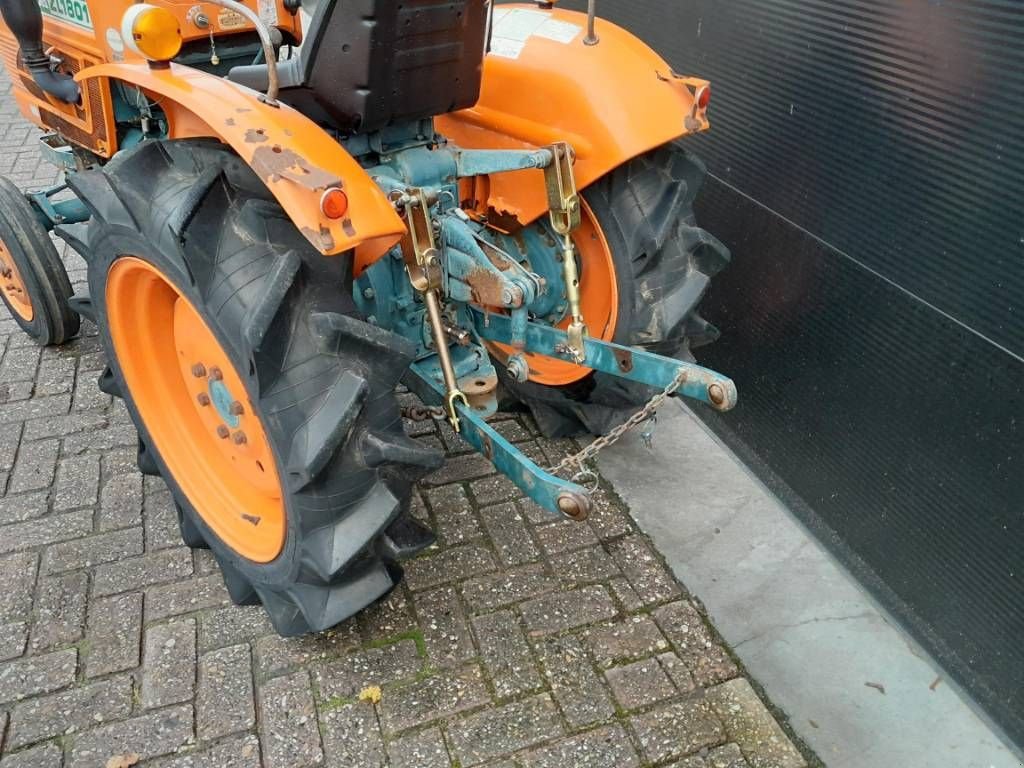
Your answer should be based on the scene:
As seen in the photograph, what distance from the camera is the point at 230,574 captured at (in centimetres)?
226

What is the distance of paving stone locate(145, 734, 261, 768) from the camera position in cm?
194

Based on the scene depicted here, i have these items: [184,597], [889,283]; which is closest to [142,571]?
[184,597]

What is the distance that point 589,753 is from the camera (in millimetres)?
2002

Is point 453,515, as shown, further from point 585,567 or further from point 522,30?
point 522,30

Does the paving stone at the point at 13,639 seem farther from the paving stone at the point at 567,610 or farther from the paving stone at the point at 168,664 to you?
the paving stone at the point at 567,610

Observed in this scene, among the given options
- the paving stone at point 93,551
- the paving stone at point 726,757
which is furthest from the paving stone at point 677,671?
the paving stone at point 93,551

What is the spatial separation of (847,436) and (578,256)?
1.04 metres

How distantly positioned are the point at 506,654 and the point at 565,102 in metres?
1.50

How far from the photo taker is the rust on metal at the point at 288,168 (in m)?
1.54

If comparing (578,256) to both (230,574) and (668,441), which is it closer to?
(668,441)

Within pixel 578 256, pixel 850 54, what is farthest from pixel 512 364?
pixel 850 54

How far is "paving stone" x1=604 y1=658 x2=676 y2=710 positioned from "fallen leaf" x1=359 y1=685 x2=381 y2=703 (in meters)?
0.60

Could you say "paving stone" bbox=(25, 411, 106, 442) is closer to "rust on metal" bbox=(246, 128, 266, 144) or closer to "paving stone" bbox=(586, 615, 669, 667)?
"rust on metal" bbox=(246, 128, 266, 144)

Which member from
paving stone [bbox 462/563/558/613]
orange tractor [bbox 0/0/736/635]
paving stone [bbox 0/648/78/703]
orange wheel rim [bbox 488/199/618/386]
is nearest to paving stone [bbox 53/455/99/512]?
orange tractor [bbox 0/0/736/635]
